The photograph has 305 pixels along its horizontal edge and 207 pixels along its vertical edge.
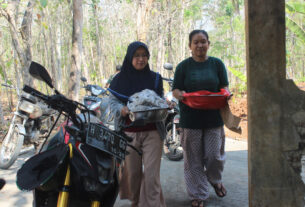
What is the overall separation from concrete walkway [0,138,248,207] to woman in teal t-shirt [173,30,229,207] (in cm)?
23

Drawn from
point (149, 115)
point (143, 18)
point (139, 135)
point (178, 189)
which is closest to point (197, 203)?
point (178, 189)

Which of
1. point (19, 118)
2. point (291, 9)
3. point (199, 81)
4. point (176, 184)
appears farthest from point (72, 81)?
point (291, 9)

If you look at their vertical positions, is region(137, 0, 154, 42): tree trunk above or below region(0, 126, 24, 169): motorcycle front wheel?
above

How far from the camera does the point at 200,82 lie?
127 inches

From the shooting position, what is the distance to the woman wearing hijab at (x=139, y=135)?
112 inches

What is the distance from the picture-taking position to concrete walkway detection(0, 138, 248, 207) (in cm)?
349

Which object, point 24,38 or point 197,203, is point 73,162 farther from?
point 24,38

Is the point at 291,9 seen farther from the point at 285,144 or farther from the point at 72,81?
the point at 285,144

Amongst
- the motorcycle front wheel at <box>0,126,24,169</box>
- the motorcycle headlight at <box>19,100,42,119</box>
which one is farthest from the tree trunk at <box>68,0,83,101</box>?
the motorcycle front wheel at <box>0,126,24,169</box>

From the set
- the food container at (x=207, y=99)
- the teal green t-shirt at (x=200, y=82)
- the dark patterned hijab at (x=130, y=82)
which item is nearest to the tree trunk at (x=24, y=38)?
the dark patterned hijab at (x=130, y=82)

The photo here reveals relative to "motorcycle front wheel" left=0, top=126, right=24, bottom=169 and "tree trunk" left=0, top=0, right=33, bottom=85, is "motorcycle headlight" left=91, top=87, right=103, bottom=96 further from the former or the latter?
"motorcycle front wheel" left=0, top=126, right=24, bottom=169

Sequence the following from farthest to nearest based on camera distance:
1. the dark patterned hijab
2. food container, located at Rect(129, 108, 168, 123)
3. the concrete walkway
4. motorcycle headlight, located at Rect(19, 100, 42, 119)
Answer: motorcycle headlight, located at Rect(19, 100, 42, 119) → the concrete walkway → the dark patterned hijab → food container, located at Rect(129, 108, 168, 123)

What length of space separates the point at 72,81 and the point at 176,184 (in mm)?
3911

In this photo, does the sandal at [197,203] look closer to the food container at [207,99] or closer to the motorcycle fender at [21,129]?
the food container at [207,99]
